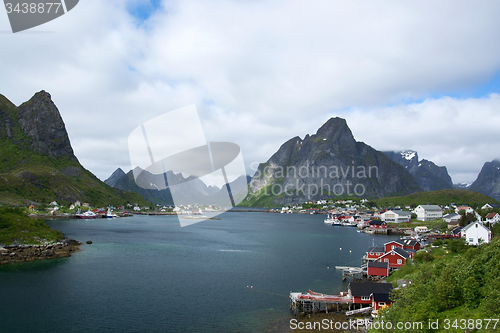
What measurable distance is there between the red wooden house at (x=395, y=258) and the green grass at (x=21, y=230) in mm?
52475

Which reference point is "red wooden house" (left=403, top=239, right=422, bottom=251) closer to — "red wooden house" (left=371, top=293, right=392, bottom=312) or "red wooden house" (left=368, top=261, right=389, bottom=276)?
"red wooden house" (left=368, top=261, right=389, bottom=276)

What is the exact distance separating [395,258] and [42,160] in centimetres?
17867

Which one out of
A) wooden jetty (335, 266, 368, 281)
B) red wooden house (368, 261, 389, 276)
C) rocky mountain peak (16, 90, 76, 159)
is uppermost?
rocky mountain peak (16, 90, 76, 159)

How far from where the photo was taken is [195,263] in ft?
152

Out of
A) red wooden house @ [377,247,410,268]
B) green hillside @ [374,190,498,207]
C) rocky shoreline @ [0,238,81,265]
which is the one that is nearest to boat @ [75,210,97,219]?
rocky shoreline @ [0,238,81,265]

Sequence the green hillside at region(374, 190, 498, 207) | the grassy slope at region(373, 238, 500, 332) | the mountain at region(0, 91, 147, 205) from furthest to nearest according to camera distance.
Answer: the green hillside at region(374, 190, 498, 207) → the mountain at region(0, 91, 147, 205) → the grassy slope at region(373, 238, 500, 332)

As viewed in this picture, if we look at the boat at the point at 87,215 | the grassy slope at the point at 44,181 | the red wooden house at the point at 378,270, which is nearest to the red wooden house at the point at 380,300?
the red wooden house at the point at 378,270

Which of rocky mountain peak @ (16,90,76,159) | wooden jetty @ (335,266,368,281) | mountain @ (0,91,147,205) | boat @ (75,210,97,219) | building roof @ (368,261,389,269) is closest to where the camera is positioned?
building roof @ (368,261,389,269)

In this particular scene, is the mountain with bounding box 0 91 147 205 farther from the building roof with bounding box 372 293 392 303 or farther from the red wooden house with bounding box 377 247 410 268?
the building roof with bounding box 372 293 392 303

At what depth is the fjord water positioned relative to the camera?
2506 cm

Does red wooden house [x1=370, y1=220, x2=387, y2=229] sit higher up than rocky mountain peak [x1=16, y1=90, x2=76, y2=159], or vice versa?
rocky mountain peak [x1=16, y1=90, x2=76, y2=159]

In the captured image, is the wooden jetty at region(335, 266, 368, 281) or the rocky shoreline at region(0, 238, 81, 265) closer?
the wooden jetty at region(335, 266, 368, 281)

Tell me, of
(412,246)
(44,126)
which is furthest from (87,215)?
(412,246)

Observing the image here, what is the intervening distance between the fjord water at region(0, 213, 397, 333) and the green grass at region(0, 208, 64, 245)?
20.5ft
